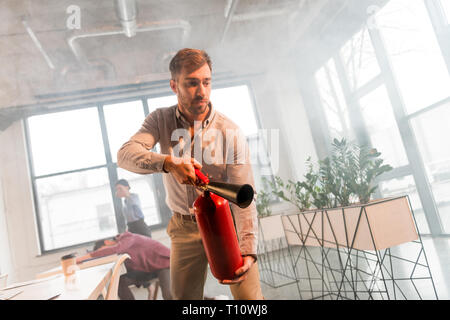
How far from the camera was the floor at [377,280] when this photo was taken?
1.32 m

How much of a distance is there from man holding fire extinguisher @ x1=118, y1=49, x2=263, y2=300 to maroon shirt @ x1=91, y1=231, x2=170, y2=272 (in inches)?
34.0

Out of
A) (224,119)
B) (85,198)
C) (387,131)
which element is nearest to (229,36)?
(387,131)

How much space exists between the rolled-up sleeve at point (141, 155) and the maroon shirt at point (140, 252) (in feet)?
3.47

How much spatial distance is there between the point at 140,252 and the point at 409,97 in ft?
7.47

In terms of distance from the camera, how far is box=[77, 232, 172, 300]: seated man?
1629 mm

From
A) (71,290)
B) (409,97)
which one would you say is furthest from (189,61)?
(409,97)

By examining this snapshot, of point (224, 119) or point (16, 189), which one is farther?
point (16, 189)

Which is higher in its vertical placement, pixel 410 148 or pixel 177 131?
pixel 177 131

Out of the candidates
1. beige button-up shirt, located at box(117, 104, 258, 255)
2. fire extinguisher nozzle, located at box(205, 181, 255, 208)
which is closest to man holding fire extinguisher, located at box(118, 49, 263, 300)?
beige button-up shirt, located at box(117, 104, 258, 255)
